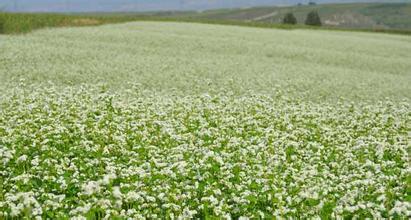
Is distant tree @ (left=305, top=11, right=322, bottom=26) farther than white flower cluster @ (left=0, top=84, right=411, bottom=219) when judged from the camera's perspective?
Yes

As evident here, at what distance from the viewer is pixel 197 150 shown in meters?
11.1

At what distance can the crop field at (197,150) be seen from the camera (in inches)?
320

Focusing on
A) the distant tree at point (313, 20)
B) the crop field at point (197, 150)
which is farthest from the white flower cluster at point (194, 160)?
the distant tree at point (313, 20)

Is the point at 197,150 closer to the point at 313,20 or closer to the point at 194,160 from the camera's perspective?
the point at 194,160

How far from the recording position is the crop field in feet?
26.6

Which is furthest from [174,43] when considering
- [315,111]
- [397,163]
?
[397,163]

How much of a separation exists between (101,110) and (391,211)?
984 centimetres

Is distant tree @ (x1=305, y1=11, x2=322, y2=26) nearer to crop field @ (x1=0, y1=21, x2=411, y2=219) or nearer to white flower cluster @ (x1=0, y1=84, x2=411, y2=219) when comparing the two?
crop field @ (x1=0, y1=21, x2=411, y2=219)

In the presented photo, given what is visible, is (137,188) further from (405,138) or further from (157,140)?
(405,138)

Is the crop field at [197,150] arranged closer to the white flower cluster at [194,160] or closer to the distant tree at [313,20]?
the white flower cluster at [194,160]

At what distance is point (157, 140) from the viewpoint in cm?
1234

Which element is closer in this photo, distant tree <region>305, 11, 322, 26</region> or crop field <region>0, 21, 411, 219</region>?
crop field <region>0, 21, 411, 219</region>

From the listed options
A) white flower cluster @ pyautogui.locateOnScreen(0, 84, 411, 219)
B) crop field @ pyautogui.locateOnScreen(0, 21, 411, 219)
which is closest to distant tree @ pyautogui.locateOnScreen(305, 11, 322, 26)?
crop field @ pyautogui.locateOnScreen(0, 21, 411, 219)

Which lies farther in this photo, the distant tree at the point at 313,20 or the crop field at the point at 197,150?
the distant tree at the point at 313,20
